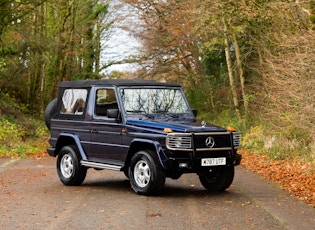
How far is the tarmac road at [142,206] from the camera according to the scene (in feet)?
30.3

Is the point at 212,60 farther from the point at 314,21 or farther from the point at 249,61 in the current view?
the point at 314,21

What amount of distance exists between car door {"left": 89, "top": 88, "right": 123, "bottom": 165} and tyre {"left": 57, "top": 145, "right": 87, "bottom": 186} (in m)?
0.37

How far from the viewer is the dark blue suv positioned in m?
11.7

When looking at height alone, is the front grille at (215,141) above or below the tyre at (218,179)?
above

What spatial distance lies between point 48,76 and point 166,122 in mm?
29308

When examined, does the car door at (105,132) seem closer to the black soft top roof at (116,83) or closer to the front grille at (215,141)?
the black soft top roof at (116,83)

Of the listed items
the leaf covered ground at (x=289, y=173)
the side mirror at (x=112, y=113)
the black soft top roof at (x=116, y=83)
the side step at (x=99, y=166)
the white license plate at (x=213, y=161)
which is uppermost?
the black soft top roof at (x=116, y=83)

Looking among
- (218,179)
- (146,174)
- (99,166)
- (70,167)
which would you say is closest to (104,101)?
(99,166)

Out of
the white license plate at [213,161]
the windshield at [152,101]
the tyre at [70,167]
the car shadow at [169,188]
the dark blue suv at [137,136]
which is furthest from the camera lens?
the tyre at [70,167]

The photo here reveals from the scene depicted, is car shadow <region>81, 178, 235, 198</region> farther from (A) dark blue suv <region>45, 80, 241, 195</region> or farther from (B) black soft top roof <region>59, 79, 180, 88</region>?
(B) black soft top roof <region>59, 79, 180, 88</region>

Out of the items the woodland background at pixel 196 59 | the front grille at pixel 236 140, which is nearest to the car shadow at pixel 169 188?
the front grille at pixel 236 140

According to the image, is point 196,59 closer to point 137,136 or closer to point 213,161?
point 137,136

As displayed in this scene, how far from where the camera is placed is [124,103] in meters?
13.0

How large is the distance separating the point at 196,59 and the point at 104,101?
89.4ft
